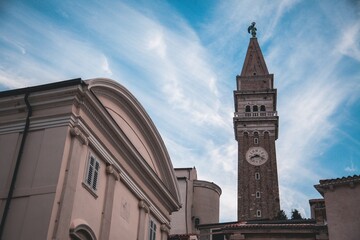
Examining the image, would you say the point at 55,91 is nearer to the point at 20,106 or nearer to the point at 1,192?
the point at 20,106

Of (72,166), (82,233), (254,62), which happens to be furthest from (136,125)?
(254,62)

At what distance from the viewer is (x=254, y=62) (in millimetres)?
74250

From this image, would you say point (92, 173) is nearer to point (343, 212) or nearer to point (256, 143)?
point (343, 212)

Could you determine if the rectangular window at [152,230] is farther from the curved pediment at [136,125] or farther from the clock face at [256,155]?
the clock face at [256,155]

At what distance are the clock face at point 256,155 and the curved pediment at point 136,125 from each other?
42.4 meters

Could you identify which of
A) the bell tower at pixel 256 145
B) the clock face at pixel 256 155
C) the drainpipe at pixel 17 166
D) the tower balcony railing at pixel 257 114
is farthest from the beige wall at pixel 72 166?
the tower balcony railing at pixel 257 114

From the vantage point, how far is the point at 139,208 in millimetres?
18281

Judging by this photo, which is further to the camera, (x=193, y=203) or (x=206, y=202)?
(x=206, y=202)

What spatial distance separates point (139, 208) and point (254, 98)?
163ft

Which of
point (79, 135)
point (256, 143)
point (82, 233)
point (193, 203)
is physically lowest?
point (82, 233)

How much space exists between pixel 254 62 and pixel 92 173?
6198 cm

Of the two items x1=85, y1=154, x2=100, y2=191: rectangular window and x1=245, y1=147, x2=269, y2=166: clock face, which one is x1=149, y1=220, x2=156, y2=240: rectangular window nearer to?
x1=85, y1=154, x2=100, y2=191: rectangular window

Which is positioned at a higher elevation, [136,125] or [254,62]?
[254,62]

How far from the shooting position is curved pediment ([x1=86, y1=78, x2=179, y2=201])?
16250 mm
